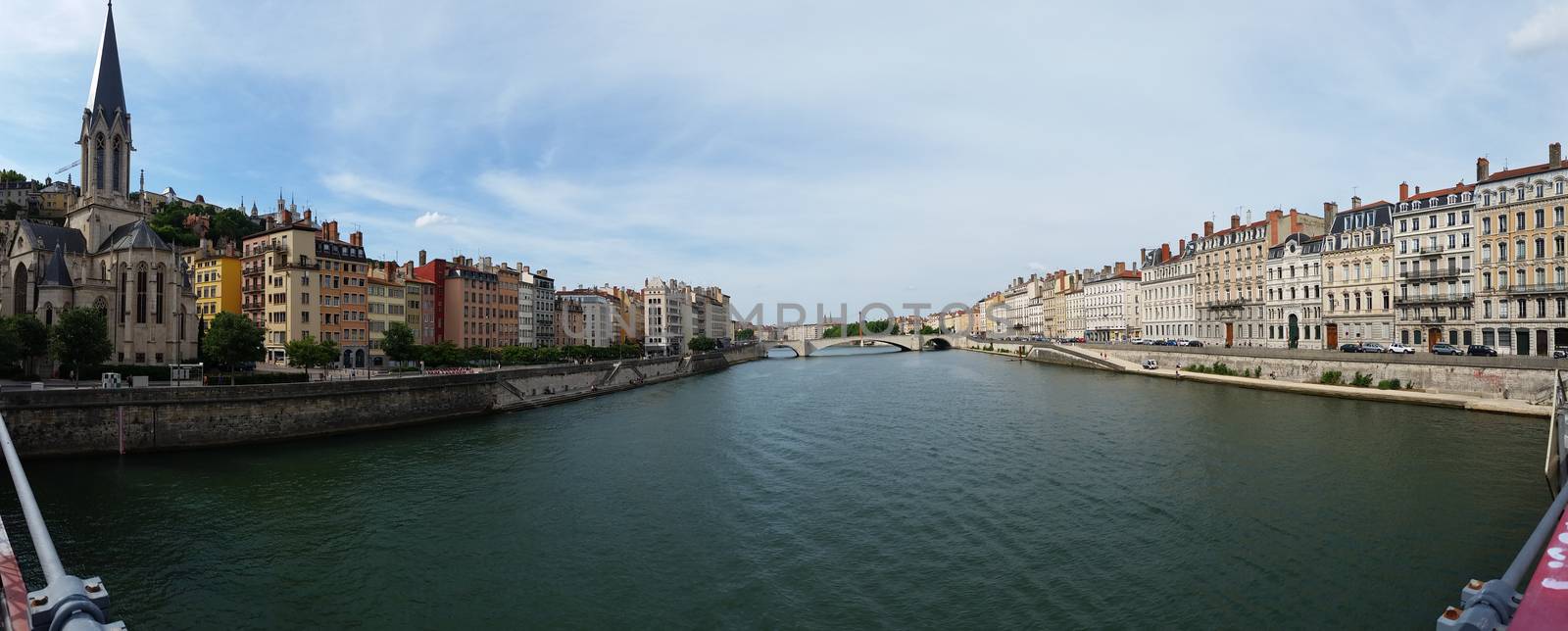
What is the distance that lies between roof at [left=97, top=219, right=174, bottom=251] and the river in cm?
2854

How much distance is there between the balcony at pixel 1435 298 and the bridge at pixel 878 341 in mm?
93097

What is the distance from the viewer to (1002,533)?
734 inches

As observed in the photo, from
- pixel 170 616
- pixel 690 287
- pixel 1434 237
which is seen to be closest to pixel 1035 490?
pixel 170 616

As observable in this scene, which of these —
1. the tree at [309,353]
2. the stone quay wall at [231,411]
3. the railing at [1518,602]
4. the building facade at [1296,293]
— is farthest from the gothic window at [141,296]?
the building facade at [1296,293]

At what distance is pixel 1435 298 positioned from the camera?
50.8 m

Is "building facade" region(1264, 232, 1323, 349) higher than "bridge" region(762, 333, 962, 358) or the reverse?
higher

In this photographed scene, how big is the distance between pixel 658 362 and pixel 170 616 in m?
64.9


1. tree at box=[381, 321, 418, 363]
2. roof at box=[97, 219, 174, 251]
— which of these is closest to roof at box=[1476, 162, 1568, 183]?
tree at box=[381, 321, 418, 363]

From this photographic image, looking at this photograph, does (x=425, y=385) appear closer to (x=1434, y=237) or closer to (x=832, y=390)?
(x=832, y=390)

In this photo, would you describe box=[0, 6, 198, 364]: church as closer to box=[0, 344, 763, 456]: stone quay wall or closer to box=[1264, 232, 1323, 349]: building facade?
box=[0, 344, 763, 456]: stone quay wall

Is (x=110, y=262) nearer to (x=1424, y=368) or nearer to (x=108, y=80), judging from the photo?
(x=108, y=80)

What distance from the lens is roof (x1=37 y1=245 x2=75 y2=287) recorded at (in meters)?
47.2

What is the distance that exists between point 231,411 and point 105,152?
1452 inches

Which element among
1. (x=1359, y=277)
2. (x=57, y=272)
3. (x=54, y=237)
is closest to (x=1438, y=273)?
(x=1359, y=277)
